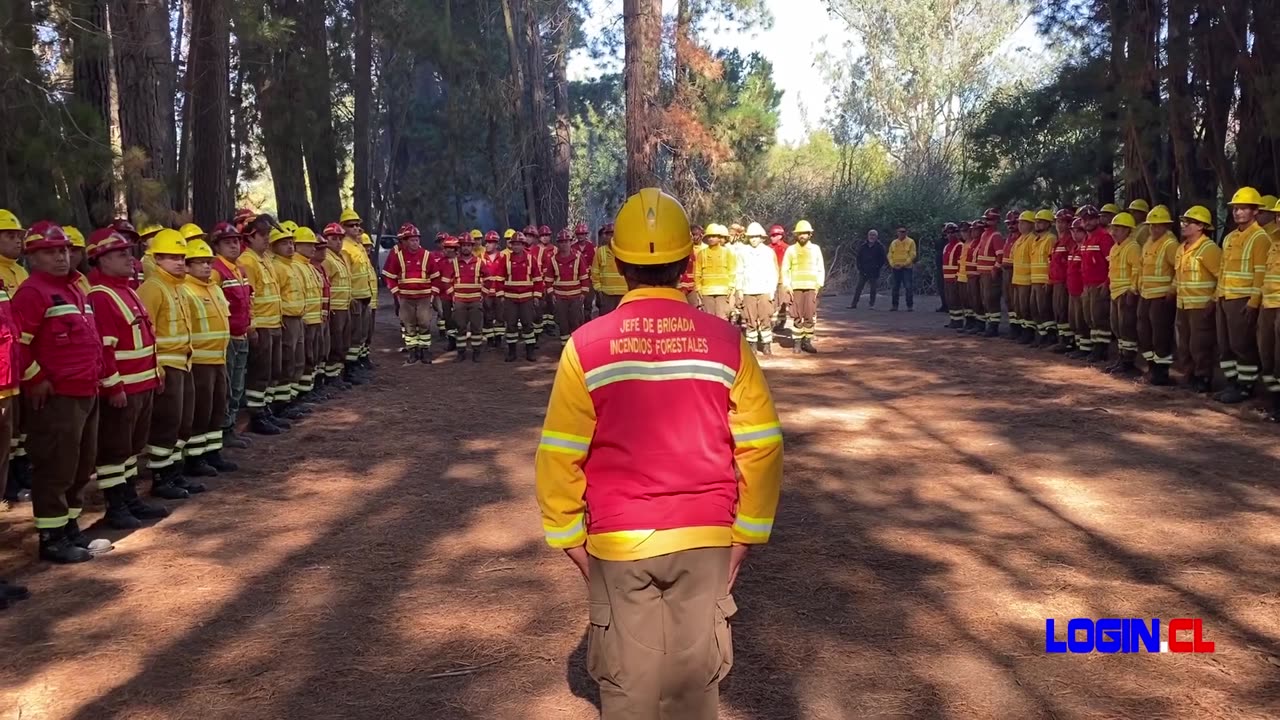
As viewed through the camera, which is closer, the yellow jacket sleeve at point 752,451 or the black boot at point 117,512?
the yellow jacket sleeve at point 752,451

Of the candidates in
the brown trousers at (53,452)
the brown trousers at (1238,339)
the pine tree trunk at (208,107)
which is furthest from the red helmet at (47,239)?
the brown trousers at (1238,339)

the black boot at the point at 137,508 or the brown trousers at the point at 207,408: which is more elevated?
the brown trousers at the point at 207,408

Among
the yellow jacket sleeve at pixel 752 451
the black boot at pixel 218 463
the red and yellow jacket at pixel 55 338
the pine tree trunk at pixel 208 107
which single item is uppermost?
the pine tree trunk at pixel 208 107

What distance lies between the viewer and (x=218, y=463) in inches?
360

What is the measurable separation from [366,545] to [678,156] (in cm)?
1879

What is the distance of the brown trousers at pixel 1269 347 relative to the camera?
399 inches

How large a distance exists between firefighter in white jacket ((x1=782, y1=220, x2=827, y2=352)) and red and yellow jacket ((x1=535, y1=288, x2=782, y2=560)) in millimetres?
13572

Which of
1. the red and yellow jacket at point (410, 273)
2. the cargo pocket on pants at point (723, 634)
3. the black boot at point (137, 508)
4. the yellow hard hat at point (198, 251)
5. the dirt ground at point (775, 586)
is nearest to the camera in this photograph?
the cargo pocket on pants at point (723, 634)

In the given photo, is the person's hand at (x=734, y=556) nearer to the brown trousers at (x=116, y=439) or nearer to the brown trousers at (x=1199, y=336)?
the brown trousers at (x=116, y=439)

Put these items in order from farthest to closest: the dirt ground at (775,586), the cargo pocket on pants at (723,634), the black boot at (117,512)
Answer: the black boot at (117,512)
the dirt ground at (775,586)
the cargo pocket on pants at (723,634)

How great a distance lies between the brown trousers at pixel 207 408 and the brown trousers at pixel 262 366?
5.78 ft

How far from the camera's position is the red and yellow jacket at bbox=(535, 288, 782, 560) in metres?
2.96

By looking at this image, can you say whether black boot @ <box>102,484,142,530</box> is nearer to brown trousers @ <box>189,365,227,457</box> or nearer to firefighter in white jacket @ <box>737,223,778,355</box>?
brown trousers @ <box>189,365,227,457</box>

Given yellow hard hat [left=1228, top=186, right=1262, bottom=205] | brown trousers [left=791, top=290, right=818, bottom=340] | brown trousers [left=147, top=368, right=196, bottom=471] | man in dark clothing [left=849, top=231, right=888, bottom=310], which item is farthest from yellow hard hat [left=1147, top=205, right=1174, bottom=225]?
man in dark clothing [left=849, top=231, right=888, bottom=310]
